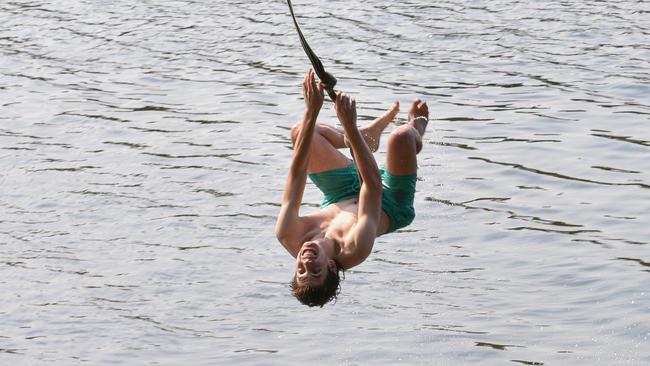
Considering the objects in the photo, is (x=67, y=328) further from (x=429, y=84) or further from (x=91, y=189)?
(x=429, y=84)

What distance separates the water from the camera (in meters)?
12.6

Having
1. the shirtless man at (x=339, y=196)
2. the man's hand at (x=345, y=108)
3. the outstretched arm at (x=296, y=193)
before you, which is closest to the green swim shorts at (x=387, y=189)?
the shirtless man at (x=339, y=196)

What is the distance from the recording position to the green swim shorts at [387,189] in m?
10.8

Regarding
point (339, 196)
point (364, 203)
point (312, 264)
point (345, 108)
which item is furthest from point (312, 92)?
point (339, 196)

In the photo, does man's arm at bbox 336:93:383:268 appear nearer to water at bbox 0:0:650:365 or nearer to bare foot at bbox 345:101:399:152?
bare foot at bbox 345:101:399:152

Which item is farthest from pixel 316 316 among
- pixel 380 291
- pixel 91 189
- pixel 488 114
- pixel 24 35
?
pixel 24 35

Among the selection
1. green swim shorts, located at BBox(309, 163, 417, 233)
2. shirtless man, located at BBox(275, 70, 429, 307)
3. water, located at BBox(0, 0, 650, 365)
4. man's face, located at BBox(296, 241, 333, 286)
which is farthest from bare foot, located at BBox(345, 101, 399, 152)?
water, located at BBox(0, 0, 650, 365)

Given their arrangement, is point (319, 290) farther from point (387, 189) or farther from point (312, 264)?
point (387, 189)

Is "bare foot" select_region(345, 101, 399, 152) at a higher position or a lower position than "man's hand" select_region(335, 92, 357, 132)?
lower

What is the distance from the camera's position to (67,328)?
12906mm

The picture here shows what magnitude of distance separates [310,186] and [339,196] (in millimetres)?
5109

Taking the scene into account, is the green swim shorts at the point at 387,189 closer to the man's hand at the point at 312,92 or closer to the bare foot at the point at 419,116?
the bare foot at the point at 419,116

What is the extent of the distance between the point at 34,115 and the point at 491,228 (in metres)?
7.18

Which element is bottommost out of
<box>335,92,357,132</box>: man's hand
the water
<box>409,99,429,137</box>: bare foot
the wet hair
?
the water
